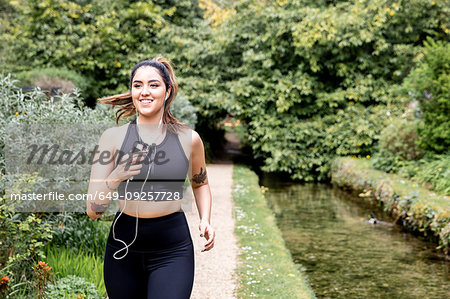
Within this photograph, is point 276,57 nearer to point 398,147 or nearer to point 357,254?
point 398,147

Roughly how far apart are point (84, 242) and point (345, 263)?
11.2 ft

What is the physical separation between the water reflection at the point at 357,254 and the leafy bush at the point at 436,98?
70.1 inches

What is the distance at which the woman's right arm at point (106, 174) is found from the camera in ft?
7.55

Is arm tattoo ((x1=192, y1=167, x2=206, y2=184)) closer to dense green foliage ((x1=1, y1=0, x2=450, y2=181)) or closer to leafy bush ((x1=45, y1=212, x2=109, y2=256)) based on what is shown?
leafy bush ((x1=45, y1=212, x2=109, y2=256))

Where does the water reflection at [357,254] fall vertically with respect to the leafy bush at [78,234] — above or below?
below

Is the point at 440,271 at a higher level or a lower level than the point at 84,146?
lower

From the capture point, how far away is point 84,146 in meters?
4.85

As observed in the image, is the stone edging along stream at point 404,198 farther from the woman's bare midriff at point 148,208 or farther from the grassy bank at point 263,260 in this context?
the woman's bare midriff at point 148,208

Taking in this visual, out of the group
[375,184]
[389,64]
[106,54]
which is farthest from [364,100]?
[106,54]

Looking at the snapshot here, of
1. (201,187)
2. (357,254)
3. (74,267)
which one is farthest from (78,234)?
(357,254)

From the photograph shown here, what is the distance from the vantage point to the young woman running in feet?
7.68

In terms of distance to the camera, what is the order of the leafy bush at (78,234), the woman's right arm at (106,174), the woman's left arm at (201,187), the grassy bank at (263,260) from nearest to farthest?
1. the woman's right arm at (106,174)
2. the woman's left arm at (201,187)
3. the leafy bush at (78,234)
4. the grassy bank at (263,260)

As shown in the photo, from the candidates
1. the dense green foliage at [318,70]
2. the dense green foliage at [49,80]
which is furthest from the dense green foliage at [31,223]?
the dense green foliage at [318,70]

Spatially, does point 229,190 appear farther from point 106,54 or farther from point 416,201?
point 106,54
